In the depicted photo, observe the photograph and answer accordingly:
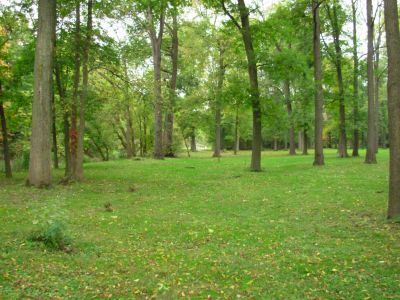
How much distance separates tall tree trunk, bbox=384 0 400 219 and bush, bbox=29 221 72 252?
627cm

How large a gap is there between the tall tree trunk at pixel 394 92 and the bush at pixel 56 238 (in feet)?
20.6

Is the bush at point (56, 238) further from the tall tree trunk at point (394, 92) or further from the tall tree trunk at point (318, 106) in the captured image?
the tall tree trunk at point (318, 106)

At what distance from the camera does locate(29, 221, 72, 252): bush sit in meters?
6.18

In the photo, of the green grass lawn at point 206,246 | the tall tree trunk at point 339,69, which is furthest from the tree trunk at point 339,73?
the green grass lawn at point 206,246

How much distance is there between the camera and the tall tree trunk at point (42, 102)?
40.7ft

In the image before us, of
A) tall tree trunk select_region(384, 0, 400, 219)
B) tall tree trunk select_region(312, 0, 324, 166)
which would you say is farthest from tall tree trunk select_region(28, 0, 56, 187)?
tall tree trunk select_region(312, 0, 324, 166)

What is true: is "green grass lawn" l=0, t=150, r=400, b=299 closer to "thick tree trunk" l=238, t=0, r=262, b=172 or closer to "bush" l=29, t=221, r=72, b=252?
"bush" l=29, t=221, r=72, b=252

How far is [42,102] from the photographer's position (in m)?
12.4

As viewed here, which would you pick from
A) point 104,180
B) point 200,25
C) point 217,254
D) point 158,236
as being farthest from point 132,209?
point 200,25

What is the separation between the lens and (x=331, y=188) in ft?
40.8

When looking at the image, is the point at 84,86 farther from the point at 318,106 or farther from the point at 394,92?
the point at 318,106

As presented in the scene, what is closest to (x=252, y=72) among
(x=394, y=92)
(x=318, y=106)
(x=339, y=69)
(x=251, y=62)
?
(x=251, y=62)

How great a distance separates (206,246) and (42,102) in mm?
8407

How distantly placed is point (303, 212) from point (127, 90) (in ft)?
28.4
